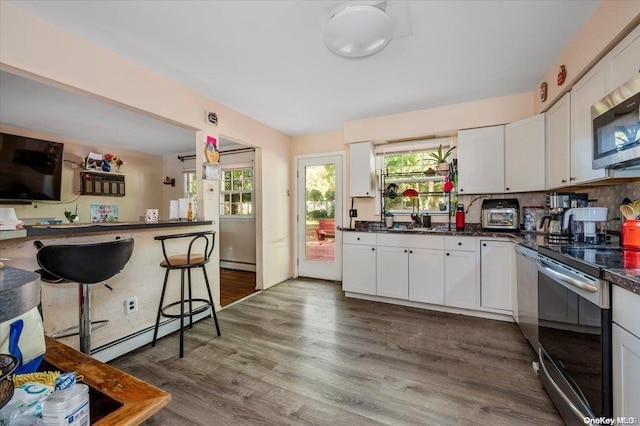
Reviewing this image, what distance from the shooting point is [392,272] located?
3.32 metres

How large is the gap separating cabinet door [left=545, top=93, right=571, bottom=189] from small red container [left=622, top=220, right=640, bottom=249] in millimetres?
709

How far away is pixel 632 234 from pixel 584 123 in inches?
34.3

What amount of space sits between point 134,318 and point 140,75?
206 centimetres

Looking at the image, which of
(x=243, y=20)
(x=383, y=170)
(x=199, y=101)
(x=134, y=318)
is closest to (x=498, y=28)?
(x=243, y=20)

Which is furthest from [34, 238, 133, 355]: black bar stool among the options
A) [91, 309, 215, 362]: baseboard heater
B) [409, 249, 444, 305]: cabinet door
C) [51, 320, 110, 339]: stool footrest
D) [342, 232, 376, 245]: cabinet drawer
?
[409, 249, 444, 305]: cabinet door

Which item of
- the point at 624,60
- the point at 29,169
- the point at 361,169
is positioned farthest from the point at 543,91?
the point at 29,169

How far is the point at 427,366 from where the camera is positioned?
6.73 ft

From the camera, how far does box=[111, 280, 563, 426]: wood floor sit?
1.60m

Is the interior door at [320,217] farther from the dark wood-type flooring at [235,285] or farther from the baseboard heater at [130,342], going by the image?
the baseboard heater at [130,342]

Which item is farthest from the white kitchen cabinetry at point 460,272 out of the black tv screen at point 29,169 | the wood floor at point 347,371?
the black tv screen at point 29,169

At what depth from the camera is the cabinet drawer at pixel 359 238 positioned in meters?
3.45

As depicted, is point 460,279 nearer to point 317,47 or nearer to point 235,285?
point 317,47

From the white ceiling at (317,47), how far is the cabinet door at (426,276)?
176cm

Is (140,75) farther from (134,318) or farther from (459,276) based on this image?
(459,276)
